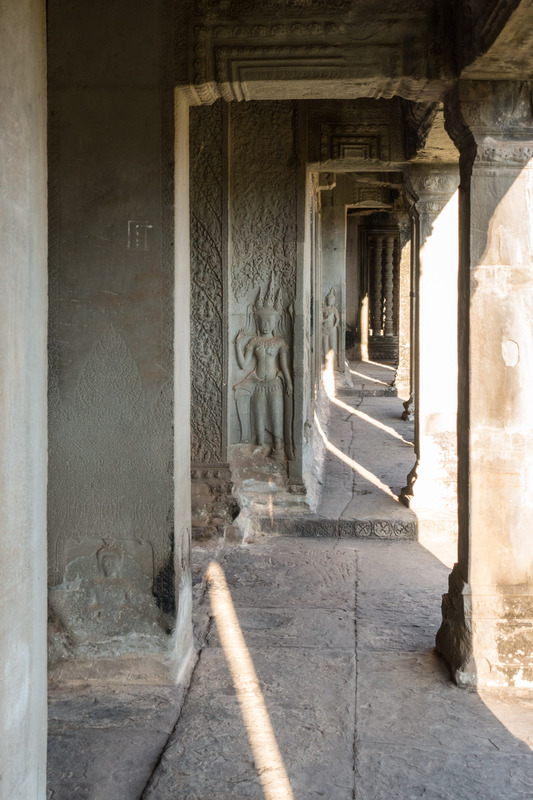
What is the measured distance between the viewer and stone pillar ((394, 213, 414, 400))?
14766 mm

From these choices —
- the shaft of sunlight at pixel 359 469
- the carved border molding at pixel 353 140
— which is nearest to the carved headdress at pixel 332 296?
the shaft of sunlight at pixel 359 469

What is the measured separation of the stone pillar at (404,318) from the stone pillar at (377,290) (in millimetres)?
8515

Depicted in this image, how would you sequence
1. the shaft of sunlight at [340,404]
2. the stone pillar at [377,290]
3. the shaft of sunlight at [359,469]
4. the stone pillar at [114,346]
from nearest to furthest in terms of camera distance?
the stone pillar at [114,346] → the shaft of sunlight at [359,469] → the shaft of sunlight at [340,404] → the stone pillar at [377,290]

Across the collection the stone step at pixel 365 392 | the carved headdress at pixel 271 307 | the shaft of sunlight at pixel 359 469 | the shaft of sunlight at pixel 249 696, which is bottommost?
the shaft of sunlight at pixel 249 696

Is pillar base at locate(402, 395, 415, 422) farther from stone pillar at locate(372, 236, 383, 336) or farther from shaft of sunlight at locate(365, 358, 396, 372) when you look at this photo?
stone pillar at locate(372, 236, 383, 336)

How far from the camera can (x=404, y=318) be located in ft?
50.0

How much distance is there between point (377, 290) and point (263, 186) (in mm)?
17787

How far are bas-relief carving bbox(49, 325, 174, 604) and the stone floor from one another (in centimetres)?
64

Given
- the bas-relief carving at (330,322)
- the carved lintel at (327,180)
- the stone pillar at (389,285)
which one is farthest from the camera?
the stone pillar at (389,285)

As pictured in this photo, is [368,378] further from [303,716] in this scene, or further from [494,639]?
[303,716]

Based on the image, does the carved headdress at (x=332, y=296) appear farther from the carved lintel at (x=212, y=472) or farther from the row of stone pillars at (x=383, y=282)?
the row of stone pillars at (x=383, y=282)

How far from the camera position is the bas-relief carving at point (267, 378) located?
282 inches

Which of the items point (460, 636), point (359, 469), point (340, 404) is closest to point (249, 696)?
point (460, 636)

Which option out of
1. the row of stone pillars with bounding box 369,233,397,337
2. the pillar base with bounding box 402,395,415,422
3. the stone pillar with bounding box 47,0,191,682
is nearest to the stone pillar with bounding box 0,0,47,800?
the stone pillar with bounding box 47,0,191,682
